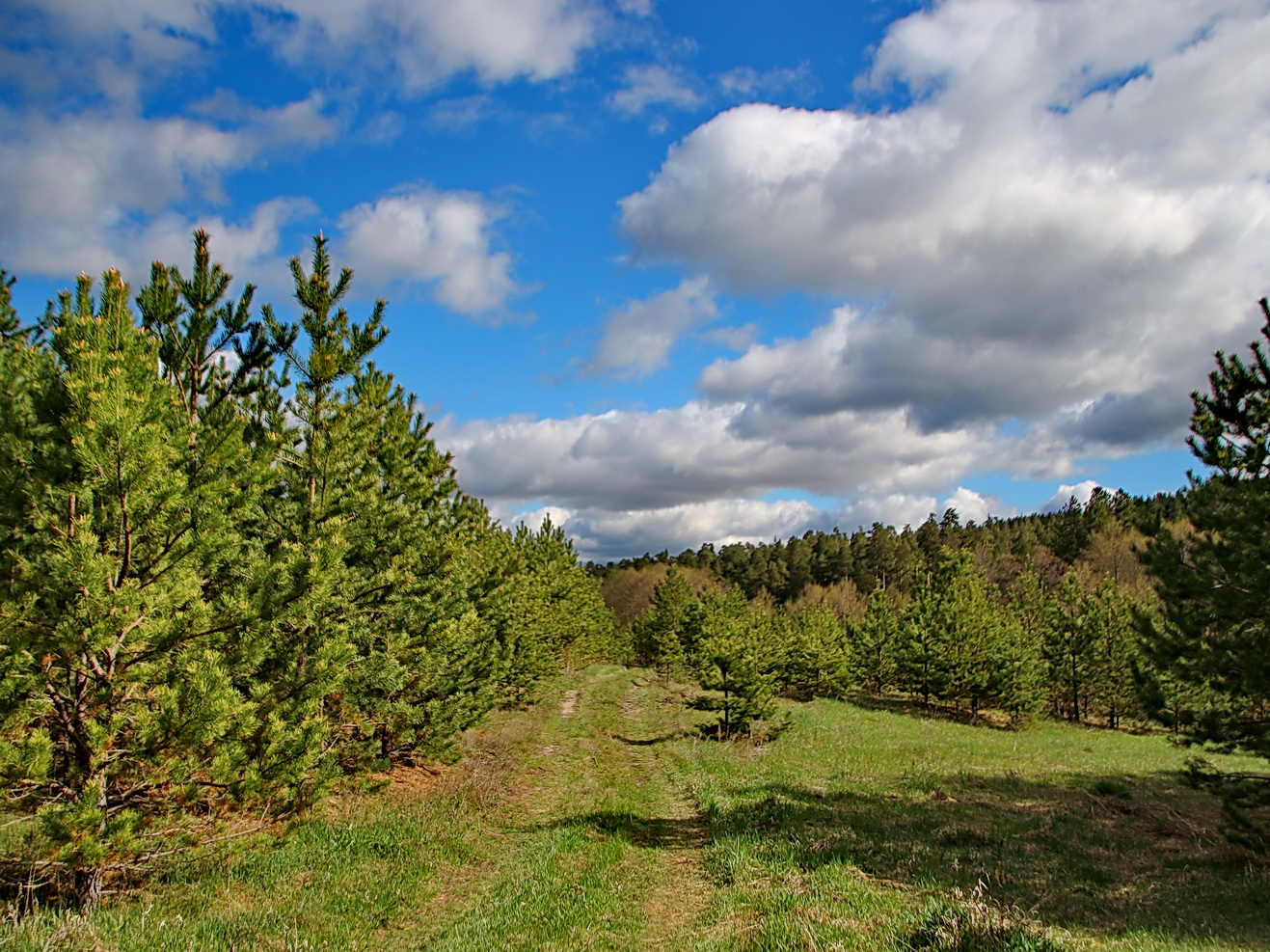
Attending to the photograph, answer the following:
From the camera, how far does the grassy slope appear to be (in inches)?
296

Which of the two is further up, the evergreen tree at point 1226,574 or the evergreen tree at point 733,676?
the evergreen tree at point 1226,574

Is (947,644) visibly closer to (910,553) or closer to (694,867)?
(694,867)

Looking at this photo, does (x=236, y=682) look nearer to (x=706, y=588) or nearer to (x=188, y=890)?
(x=188, y=890)

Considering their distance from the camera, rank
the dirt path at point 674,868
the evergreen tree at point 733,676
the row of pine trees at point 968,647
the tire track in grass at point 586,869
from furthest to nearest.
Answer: the row of pine trees at point 968,647 < the evergreen tree at point 733,676 < the dirt path at point 674,868 < the tire track in grass at point 586,869

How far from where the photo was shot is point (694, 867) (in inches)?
428

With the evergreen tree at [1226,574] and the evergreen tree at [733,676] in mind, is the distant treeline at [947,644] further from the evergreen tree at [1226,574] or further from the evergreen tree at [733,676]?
the evergreen tree at [1226,574]

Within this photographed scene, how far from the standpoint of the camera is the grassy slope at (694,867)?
7523 mm

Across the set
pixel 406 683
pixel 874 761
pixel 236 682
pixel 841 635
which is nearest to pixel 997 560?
pixel 841 635

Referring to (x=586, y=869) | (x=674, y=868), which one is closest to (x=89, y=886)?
(x=586, y=869)

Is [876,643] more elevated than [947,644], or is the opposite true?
[947,644]

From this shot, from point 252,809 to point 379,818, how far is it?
4422 millimetres

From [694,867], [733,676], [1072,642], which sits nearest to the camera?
[694,867]

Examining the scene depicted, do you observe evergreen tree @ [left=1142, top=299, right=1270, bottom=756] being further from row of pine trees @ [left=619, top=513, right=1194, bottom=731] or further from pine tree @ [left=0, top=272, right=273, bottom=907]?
row of pine trees @ [left=619, top=513, right=1194, bottom=731]

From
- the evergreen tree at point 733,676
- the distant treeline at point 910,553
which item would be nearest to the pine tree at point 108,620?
the evergreen tree at point 733,676
